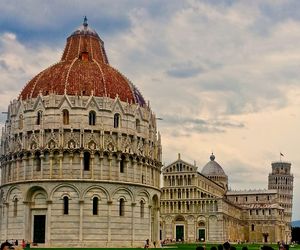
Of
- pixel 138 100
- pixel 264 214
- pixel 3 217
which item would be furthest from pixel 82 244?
pixel 264 214

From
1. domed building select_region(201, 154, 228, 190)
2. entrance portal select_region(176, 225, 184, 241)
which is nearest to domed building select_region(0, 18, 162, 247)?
entrance portal select_region(176, 225, 184, 241)

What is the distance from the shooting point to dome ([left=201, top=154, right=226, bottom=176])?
6796 inches

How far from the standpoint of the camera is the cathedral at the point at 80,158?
63.6m

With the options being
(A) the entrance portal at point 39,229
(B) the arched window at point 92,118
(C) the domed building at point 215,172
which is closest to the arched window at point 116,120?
(B) the arched window at point 92,118

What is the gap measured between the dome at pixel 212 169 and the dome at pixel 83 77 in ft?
332

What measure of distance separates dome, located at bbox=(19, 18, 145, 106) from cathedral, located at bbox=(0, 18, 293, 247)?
130 millimetres

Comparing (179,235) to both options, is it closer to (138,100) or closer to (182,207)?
(182,207)

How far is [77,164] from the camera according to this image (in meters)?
64.2

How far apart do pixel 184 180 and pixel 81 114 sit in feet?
226

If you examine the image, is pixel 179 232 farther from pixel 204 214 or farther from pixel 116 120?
pixel 116 120

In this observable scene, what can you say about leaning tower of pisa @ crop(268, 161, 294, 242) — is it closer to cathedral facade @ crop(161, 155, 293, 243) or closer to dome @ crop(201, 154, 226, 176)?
cathedral facade @ crop(161, 155, 293, 243)

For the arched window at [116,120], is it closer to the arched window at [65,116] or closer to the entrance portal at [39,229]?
the arched window at [65,116]

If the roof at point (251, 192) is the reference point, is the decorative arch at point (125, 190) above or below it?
below

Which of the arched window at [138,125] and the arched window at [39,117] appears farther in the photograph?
the arched window at [138,125]
